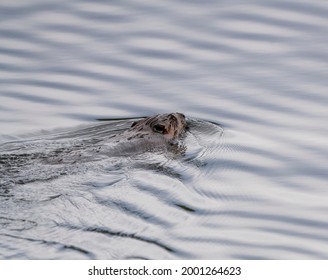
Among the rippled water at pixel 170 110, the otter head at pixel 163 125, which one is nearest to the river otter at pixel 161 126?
the otter head at pixel 163 125

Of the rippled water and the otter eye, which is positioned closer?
the rippled water

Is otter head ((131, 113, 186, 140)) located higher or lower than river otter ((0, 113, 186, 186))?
higher

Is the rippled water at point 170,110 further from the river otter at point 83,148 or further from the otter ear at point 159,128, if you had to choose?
the otter ear at point 159,128

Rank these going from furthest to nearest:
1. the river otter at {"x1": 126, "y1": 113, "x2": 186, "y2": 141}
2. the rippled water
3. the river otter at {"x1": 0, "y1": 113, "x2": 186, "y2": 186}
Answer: the river otter at {"x1": 126, "y1": 113, "x2": 186, "y2": 141}
the river otter at {"x1": 0, "y1": 113, "x2": 186, "y2": 186}
the rippled water

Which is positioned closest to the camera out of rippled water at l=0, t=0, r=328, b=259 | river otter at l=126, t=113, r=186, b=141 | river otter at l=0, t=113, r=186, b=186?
rippled water at l=0, t=0, r=328, b=259

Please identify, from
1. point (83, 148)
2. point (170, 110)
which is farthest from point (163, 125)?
point (83, 148)

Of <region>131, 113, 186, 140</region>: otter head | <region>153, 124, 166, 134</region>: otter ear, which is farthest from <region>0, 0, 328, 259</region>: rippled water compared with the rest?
<region>153, 124, 166, 134</region>: otter ear

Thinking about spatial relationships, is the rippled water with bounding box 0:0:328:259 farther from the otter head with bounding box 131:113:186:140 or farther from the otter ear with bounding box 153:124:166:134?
the otter ear with bounding box 153:124:166:134
